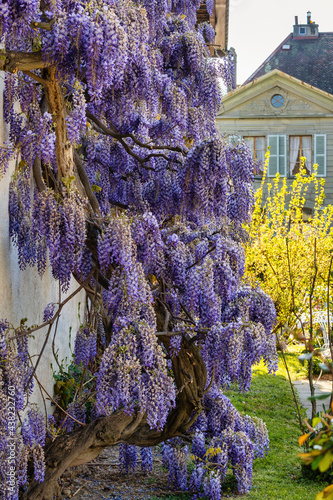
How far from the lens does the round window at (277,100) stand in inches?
616

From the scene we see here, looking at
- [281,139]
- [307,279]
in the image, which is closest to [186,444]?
[307,279]

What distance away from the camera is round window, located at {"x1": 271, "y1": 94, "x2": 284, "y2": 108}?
51.3 feet

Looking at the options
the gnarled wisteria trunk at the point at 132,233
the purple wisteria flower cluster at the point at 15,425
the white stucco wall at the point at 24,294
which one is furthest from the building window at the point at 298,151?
the purple wisteria flower cluster at the point at 15,425

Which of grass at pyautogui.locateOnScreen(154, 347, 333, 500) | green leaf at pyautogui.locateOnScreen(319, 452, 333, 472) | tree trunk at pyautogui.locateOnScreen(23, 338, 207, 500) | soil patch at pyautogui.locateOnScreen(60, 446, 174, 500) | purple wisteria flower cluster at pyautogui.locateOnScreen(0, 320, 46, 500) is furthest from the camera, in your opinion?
grass at pyautogui.locateOnScreen(154, 347, 333, 500)

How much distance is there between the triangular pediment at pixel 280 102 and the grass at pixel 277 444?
8.79 meters

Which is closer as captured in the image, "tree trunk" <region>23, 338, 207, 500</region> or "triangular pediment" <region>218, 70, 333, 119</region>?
"tree trunk" <region>23, 338, 207, 500</region>

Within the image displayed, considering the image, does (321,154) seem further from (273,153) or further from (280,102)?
(280,102)

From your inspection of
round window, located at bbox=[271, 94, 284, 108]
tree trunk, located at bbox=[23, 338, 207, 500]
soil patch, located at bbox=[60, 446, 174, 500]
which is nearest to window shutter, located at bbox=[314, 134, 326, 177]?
round window, located at bbox=[271, 94, 284, 108]

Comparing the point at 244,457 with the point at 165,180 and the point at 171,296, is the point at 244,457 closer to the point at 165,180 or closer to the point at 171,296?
the point at 171,296

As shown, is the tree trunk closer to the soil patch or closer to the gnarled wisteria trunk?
the gnarled wisteria trunk

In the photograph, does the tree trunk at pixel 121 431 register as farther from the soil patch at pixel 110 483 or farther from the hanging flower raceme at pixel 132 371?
the hanging flower raceme at pixel 132 371

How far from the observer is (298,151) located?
51.4ft

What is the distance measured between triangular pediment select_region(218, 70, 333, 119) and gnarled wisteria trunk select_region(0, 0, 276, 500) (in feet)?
35.6

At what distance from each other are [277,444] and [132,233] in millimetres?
3341
